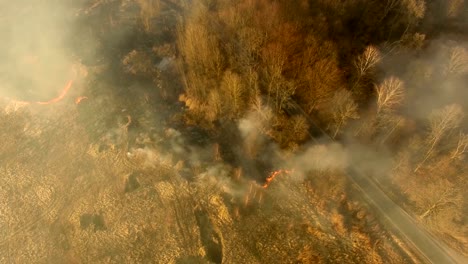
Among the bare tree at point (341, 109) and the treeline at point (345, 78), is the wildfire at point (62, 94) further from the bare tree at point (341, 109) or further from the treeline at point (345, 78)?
the bare tree at point (341, 109)

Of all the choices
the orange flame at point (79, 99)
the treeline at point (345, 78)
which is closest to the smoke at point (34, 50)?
the orange flame at point (79, 99)

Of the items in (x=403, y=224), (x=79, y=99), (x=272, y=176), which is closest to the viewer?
(x=403, y=224)

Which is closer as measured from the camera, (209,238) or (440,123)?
(440,123)

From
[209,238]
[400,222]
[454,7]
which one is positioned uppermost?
[454,7]

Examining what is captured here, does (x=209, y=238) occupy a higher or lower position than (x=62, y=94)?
lower

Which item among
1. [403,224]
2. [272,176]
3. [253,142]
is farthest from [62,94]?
[403,224]

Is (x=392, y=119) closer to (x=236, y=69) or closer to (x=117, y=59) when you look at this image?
(x=236, y=69)

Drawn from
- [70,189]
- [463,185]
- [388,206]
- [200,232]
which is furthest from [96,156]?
[463,185]

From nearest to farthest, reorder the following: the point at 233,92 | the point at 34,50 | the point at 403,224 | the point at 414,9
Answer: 1. the point at 403,224
2. the point at 233,92
3. the point at 414,9
4. the point at 34,50

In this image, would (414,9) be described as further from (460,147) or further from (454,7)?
(460,147)
